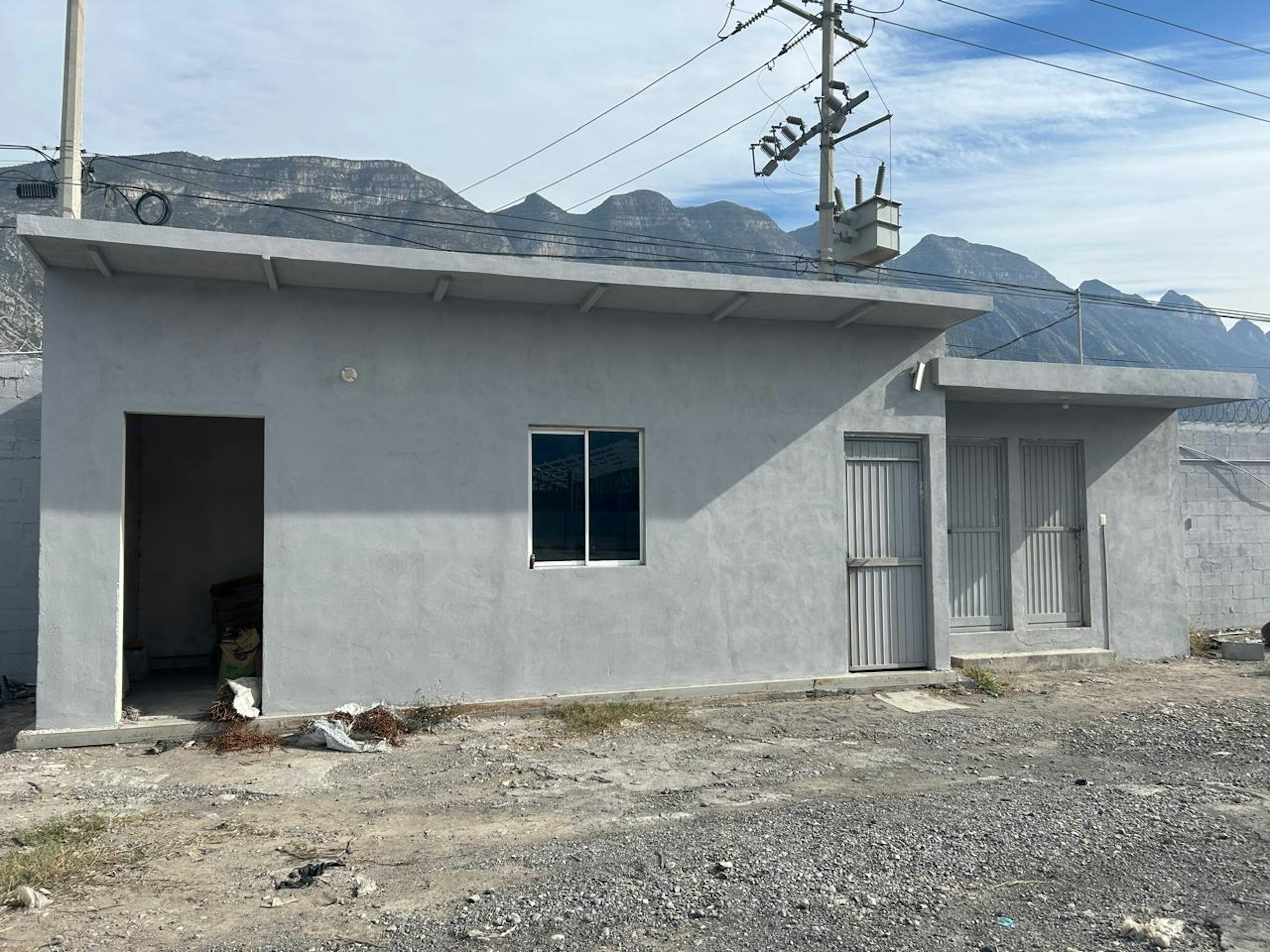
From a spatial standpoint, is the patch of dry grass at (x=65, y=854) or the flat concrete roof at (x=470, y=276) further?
the flat concrete roof at (x=470, y=276)

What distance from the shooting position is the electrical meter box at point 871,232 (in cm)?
1297

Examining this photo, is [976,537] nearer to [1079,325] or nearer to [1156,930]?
[1079,325]

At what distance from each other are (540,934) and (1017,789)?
3.58 m

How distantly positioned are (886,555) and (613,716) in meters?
3.52

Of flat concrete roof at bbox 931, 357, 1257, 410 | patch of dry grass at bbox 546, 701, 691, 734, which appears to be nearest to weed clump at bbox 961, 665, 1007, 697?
flat concrete roof at bbox 931, 357, 1257, 410

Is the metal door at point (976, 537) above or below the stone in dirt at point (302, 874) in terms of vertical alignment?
above

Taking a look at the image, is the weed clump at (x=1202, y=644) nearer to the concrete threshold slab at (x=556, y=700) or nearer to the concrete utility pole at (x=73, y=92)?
the concrete threshold slab at (x=556, y=700)

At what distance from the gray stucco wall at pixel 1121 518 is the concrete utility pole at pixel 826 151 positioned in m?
4.68

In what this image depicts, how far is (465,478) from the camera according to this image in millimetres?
7930

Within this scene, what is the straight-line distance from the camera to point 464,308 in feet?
26.2

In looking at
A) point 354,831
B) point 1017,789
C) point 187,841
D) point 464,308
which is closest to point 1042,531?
point 1017,789

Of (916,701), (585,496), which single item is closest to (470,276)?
(585,496)

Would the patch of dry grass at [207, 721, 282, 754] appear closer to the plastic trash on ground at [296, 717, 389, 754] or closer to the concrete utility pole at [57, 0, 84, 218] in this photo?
the plastic trash on ground at [296, 717, 389, 754]

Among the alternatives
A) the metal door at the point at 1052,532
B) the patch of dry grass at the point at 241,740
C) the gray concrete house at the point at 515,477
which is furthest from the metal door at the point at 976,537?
the patch of dry grass at the point at 241,740
